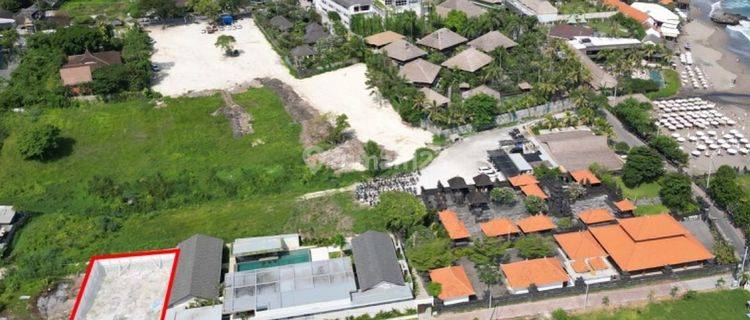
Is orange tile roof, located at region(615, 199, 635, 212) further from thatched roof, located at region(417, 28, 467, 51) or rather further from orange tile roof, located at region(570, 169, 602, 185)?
thatched roof, located at region(417, 28, 467, 51)

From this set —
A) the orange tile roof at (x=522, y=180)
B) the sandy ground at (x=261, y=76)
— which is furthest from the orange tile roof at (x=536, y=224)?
the sandy ground at (x=261, y=76)

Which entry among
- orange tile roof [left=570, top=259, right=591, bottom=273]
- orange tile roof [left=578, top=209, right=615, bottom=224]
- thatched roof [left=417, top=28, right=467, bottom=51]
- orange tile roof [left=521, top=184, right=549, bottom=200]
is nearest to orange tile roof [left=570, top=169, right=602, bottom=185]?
orange tile roof [left=521, top=184, right=549, bottom=200]

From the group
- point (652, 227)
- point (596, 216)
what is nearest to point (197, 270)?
point (596, 216)

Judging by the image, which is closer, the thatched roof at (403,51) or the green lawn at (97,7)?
the thatched roof at (403,51)

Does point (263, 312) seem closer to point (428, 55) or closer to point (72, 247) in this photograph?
point (72, 247)

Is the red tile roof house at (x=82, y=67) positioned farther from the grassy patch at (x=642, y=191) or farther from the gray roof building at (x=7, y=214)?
the grassy patch at (x=642, y=191)

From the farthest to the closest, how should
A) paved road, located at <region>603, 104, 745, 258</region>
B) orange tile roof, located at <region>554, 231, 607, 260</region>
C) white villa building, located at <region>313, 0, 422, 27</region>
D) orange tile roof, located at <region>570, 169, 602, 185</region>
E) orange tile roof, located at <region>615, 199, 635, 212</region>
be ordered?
white villa building, located at <region>313, 0, 422, 27</region>, orange tile roof, located at <region>570, 169, 602, 185</region>, orange tile roof, located at <region>615, 199, 635, 212</region>, paved road, located at <region>603, 104, 745, 258</region>, orange tile roof, located at <region>554, 231, 607, 260</region>

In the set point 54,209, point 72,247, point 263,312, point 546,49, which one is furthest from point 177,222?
point 546,49
